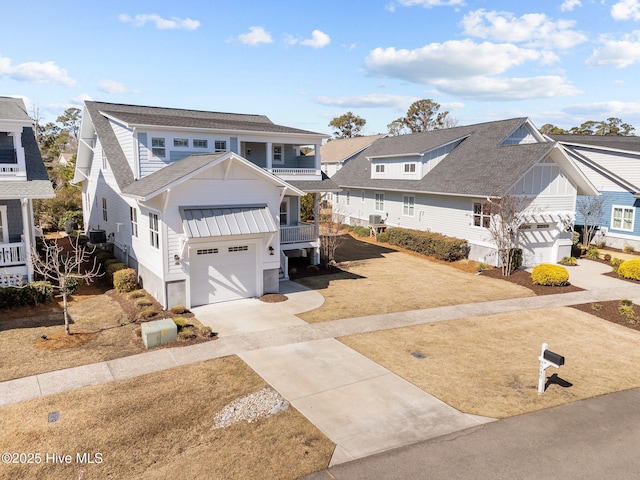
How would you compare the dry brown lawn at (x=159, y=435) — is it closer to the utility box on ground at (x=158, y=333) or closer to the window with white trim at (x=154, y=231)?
the utility box on ground at (x=158, y=333)

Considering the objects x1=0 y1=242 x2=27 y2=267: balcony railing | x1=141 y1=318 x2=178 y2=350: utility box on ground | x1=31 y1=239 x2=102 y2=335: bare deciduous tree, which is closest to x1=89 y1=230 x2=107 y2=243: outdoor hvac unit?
x1=31 y1=239 x2=102 y2=335: bare deciduous tree

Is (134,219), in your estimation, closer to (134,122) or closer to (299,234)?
(134,122)

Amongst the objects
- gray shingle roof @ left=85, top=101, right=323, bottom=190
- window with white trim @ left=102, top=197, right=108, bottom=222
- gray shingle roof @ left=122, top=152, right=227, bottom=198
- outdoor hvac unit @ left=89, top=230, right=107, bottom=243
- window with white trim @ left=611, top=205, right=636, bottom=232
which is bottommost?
outdoor hvac unit @ left=89, top=230, right=107, bottom=243

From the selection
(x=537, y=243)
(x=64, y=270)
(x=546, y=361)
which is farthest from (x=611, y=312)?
(x=64, y=270)

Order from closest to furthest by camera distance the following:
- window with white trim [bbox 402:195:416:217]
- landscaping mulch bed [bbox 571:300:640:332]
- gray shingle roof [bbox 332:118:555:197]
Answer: landscaping mulch bed [bbox 571:300:640:332] < gray shingle roof [bbox 332:118:555:197] < window with white trim [bbox 402:195:416:217]

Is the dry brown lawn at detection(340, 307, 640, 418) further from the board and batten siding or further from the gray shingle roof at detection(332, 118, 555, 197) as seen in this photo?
the board and batten siding

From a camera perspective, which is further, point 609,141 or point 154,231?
point 609,141

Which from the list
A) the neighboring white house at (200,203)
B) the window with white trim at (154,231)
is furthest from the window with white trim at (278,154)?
the window with white trim at (154,231)
